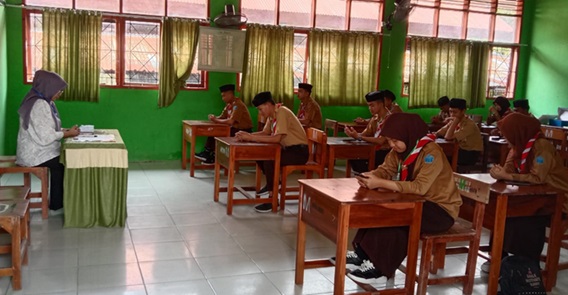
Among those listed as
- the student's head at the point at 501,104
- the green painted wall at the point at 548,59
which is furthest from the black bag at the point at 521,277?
the green painted wall at the point at 548,59

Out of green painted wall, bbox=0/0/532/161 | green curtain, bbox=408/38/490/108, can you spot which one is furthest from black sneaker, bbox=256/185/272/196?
green curtain, bbox=408/38/490/108

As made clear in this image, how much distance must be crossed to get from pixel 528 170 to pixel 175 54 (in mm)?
5341

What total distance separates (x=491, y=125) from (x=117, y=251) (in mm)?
6997

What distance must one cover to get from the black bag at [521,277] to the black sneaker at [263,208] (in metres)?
2.52

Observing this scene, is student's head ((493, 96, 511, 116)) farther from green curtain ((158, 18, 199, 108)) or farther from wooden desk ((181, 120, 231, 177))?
green curtain ((158, 18, 199, 108))

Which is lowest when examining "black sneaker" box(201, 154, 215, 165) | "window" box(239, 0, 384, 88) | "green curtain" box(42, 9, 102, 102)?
"black sneaker" box(201, 154, 215, 165)

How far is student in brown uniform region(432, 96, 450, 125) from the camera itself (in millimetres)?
8539

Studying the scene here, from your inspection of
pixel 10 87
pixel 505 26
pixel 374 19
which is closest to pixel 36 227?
pixel 10 87

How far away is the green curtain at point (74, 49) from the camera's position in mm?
6957

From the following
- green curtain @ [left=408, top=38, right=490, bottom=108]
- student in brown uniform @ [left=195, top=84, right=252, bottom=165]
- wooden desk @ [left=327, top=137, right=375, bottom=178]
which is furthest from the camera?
green curtain @ [left=408, top=38, right=490, bottom=108]

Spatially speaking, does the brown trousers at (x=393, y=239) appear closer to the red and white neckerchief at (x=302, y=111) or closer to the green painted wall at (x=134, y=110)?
the red and white neckerchief at (x=302, y=111)

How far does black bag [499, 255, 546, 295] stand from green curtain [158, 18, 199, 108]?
18.1 feet

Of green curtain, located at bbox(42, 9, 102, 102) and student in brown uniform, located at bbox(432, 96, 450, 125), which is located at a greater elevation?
green curtain, located at bbox(42, 9, 102, 102)

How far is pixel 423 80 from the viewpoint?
9.09 m
